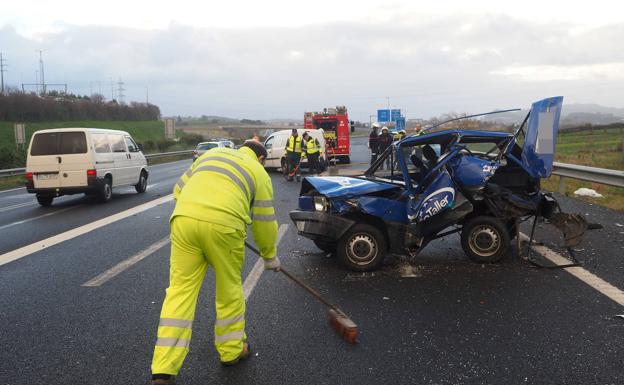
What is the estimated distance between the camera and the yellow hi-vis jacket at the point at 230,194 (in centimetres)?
355

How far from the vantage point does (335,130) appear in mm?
27281

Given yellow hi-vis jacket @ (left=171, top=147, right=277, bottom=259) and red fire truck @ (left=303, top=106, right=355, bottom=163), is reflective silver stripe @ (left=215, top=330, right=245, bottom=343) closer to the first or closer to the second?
yellow hi-vis jacket @ (left=171, top=147, right=277, bottom=259)

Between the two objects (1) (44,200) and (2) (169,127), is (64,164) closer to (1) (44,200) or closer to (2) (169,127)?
(1) (44,200)

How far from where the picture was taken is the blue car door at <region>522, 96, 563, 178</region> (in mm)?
6570

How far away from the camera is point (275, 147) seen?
21.9 m

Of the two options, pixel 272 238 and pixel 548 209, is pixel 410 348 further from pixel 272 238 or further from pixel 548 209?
pixel 548 209

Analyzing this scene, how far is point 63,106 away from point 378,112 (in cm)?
3374

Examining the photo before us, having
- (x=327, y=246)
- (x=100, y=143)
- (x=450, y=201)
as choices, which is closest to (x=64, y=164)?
(x=100, y=143)

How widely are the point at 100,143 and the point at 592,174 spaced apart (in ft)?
37.6

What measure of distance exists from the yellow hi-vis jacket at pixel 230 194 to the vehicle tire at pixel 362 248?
7.68 feet

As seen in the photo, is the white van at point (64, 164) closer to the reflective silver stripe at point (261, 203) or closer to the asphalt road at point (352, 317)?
the asphalt road at point (352, 317)

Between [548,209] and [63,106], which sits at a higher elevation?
[63,106]

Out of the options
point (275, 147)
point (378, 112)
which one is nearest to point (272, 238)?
point (275, 147)

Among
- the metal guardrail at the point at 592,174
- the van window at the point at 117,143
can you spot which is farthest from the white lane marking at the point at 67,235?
the metal guardrail at the point at 592,174
